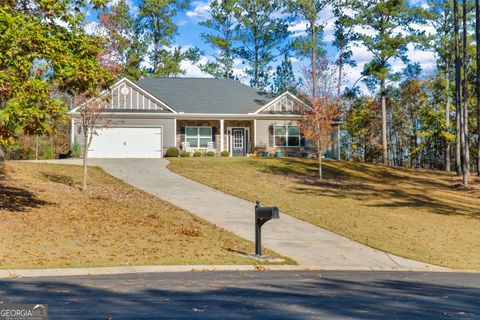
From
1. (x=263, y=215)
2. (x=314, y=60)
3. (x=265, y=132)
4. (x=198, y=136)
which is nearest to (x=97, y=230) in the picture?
(x=263, y=215)

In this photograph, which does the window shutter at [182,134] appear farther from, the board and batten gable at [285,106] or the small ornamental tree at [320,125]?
the small ornamental tree at [320,125]

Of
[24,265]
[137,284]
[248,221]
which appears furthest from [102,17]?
[137,284]

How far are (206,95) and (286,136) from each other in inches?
296

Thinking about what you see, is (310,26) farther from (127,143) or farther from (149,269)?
(149,269)

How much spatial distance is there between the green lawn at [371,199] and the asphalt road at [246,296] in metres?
5.53

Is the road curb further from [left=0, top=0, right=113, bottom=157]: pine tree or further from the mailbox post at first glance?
[left=0, top=0, right=113, bottom=157]: pine tree

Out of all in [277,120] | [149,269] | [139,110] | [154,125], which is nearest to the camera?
[149,269]

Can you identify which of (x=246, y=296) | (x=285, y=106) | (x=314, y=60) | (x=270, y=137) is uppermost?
(x=314, y=60)

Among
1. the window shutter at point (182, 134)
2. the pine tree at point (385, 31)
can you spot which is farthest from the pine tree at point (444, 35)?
the window shutter at point (182, 134)

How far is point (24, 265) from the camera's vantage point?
1077cm

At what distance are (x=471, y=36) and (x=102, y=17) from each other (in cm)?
3288

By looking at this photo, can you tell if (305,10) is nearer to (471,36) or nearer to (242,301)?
(471,36)

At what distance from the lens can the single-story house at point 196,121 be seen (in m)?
38.8

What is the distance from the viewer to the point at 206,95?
4391 cm
